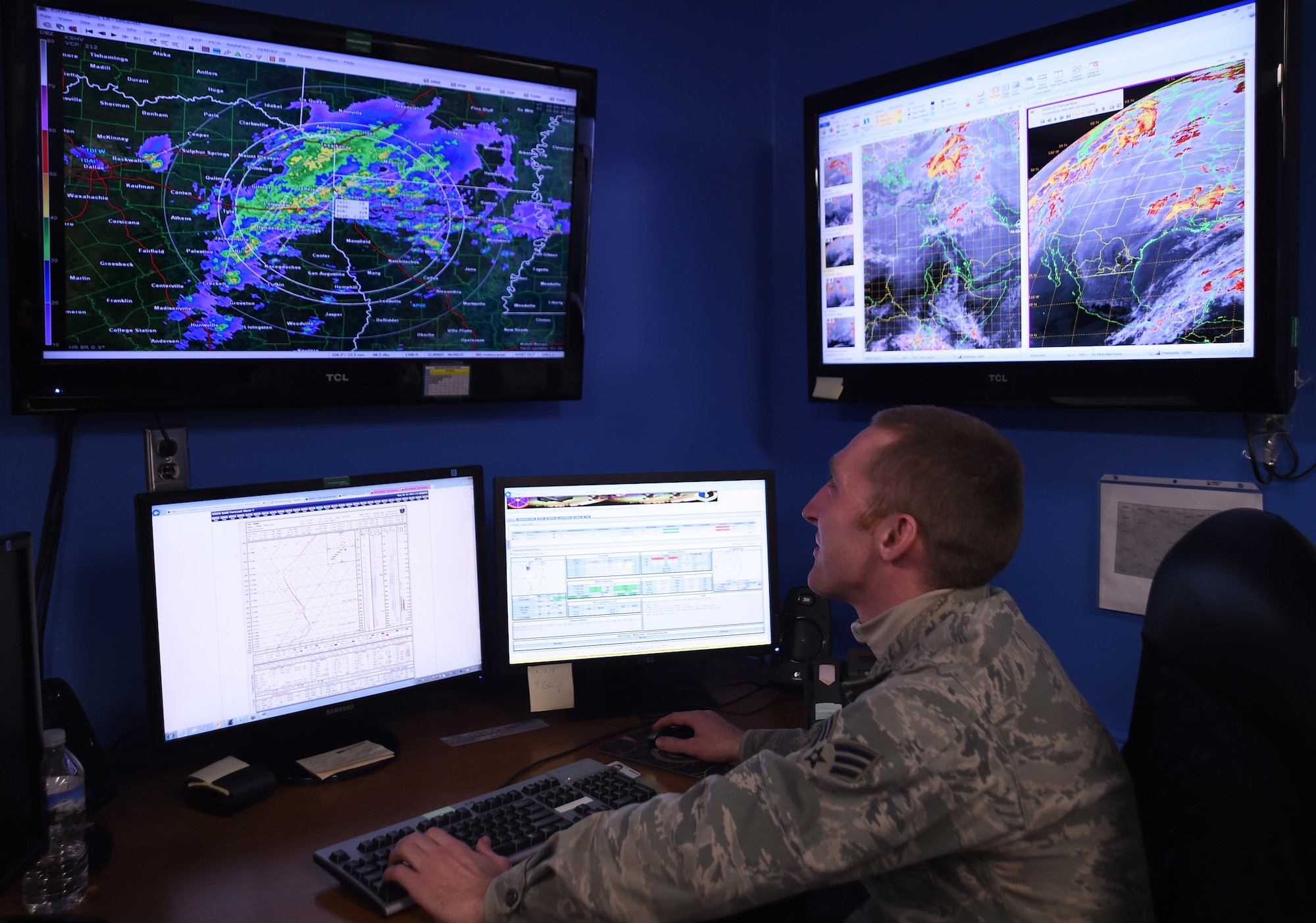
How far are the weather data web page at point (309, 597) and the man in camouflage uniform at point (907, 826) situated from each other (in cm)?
46

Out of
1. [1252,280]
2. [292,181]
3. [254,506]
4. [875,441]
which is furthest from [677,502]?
[1252,280]

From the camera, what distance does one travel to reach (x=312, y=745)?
5.28 feet

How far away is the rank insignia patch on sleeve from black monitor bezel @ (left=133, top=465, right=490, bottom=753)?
2.83 ft

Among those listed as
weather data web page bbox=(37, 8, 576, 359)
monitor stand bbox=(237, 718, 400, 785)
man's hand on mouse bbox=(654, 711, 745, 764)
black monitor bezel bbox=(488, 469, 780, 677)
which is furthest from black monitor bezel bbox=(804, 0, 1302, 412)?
monitor stand bbox=(237, 718, 400, 785)

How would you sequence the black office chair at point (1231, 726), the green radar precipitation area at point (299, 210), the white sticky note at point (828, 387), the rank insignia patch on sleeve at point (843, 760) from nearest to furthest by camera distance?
the black office chair at point (1231, 726), the rank insignia patch on sleeve at point (843, 760), the green radar precipitation area at point (299, 210), the white sticky note at point (828, 387)

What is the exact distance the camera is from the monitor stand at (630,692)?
5.90ft

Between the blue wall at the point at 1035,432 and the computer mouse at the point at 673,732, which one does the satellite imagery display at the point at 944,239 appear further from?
the computer mouse at the point at 673,732

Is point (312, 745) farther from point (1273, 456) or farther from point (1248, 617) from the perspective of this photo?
point (1273, 456)

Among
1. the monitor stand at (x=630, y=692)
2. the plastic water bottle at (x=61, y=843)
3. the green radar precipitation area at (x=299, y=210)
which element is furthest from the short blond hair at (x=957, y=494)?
the plastic water bottle at (x=61, y=843)

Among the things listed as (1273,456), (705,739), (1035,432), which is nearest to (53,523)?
(705,739)

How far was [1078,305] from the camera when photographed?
1.74 metres

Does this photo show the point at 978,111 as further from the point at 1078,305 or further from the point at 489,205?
the point at 489,205

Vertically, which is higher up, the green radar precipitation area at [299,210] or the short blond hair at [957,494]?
the green radar precipitation area at [299,210]

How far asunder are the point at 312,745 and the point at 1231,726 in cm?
134
